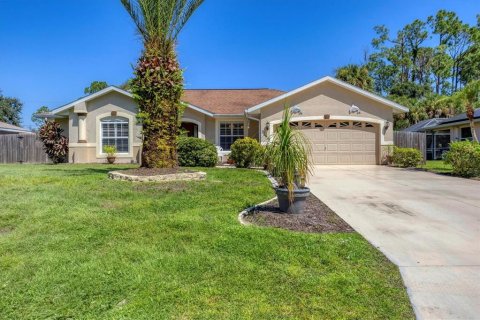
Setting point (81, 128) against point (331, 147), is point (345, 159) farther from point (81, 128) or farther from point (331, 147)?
point (81, 128)

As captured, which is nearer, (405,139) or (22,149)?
(405,139)

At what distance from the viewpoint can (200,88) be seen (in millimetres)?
24734

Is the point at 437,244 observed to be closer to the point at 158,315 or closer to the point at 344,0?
the point at 158,315

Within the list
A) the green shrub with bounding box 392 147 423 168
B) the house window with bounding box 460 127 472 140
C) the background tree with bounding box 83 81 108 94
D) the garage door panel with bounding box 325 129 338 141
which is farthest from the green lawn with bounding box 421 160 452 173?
the background tree with bounding box 83 81 108 94

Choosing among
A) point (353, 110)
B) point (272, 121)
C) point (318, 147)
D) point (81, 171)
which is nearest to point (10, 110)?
point (81, 171)

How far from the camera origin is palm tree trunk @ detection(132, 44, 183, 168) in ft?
35.6

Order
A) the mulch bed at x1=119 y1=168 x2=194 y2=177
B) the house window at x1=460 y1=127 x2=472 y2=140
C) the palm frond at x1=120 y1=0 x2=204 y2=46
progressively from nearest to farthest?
the mulch bed at x1=119 y1=168 x2=194 y2=177, the palm frond at x1=120 y1=0 x2=204 y2=46, the house window at x1=460 y1=127 x2=472 y2=140

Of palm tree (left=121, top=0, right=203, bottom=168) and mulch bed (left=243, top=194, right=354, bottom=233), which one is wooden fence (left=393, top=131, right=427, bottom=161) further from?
mulch bed (left=243, top=194, right=354, bottom=233)

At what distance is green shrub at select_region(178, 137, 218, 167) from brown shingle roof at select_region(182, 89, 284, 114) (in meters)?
4.55

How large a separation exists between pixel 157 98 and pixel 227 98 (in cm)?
1183

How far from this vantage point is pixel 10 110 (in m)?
52.3

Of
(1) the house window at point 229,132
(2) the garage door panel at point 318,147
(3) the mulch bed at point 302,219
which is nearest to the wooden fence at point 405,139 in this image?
(2) the garage door panel at point 318,147

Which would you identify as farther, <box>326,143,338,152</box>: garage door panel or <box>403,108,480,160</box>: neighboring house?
<box>403,108,480,160</box>: neighboring house

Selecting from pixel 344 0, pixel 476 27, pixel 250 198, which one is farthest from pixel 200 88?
pixel 476 27
